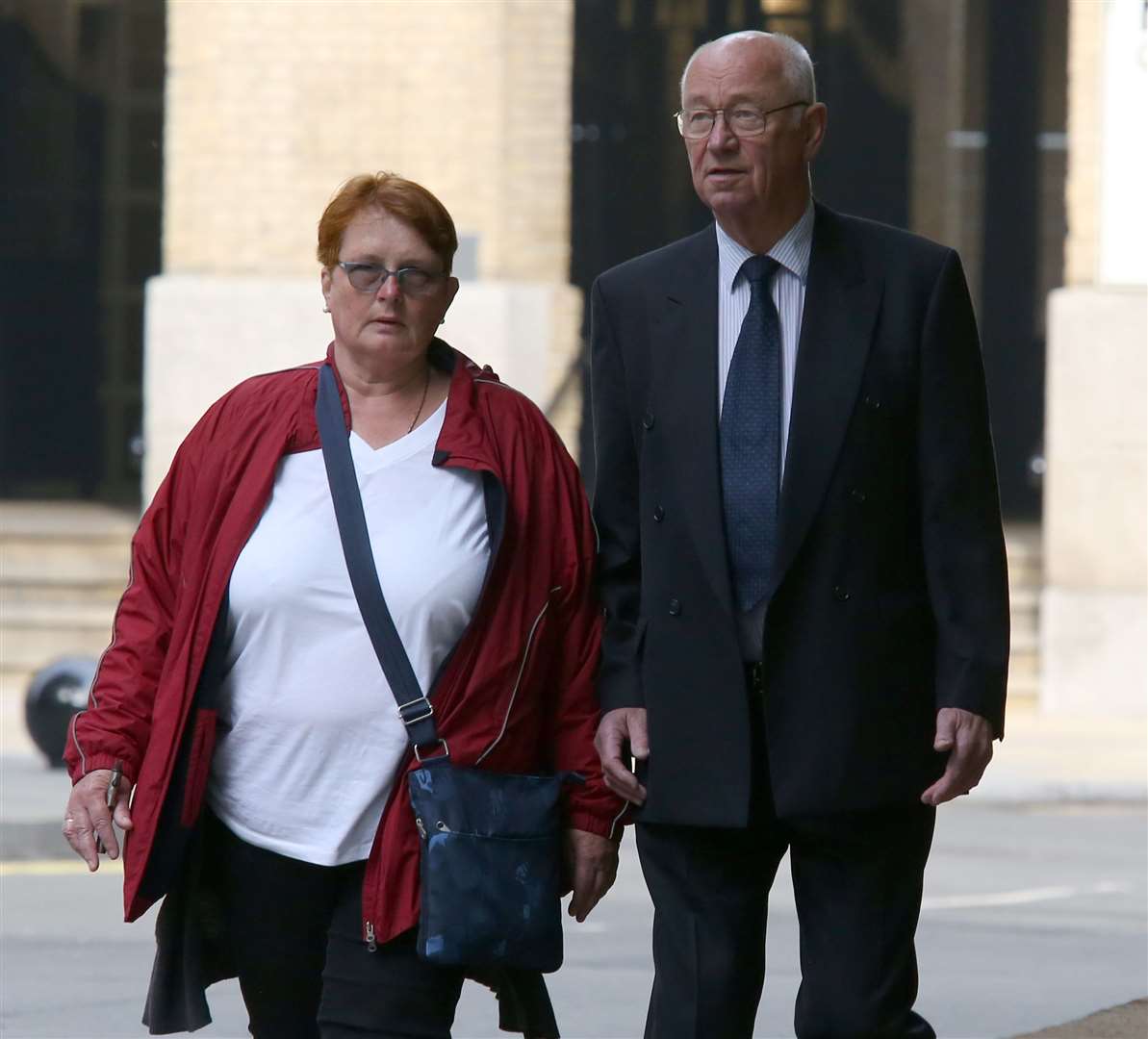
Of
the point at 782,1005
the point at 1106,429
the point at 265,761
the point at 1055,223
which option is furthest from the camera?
the point at 1055,223

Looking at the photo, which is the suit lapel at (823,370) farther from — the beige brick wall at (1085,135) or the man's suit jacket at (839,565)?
the beige brick wall at (1085,135)

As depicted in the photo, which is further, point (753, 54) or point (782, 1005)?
point (782, 1005)

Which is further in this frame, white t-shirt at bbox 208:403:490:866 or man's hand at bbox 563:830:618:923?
man's hand at bbox 563:830:618:923

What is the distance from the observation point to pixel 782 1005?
8.12 metres

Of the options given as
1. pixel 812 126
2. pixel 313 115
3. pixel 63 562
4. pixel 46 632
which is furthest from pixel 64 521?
pixel 812 126

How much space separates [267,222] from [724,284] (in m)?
14.0

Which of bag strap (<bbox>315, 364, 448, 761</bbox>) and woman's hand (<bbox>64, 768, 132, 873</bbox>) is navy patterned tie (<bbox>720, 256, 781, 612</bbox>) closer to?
bag strap (<bbox>315, 364, 448, 761</bbox>)

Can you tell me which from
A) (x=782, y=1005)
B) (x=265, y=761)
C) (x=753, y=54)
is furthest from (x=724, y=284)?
(x=782, y=1005)

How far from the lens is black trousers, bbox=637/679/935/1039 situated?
4.59 meters

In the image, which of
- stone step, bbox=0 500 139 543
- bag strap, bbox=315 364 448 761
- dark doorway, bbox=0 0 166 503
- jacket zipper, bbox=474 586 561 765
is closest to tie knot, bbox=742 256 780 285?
jacket zipper, bbox=474 586 561 765

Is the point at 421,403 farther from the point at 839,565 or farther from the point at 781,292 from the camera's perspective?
the point at 839,565

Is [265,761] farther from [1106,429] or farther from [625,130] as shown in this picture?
[625,130]

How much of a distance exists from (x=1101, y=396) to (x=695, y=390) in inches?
540

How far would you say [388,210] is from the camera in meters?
4.60
